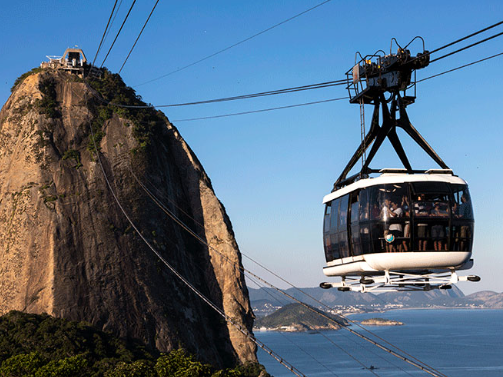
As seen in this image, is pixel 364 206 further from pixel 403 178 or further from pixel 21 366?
pixel 21 366

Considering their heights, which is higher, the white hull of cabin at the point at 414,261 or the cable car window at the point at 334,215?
the cable car window at the point at 334,215

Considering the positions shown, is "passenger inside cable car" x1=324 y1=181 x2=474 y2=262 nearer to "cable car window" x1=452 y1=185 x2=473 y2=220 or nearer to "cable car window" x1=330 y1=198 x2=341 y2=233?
"cable car window" x1=452 y1=185 x2=473 y2=220

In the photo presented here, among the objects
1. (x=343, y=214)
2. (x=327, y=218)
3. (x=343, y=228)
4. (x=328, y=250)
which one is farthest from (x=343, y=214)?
(x=328, y=250)

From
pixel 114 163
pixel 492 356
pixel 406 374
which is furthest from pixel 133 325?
pixel 492 356

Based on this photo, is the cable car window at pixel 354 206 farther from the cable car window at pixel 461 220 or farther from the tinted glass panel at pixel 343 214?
the cable car window at pixel 461 220

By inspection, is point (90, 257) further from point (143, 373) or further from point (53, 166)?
point (143, 373)

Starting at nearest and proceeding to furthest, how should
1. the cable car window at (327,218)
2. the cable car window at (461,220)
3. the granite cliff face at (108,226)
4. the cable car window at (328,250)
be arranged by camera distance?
1. the cable car window at (461,220)
2. the cable car window at (328,250)
3. the cable car window at (327,218)
4. the granite cliff face at (108,226)

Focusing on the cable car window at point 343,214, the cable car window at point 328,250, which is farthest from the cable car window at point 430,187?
the cable car window at point 328,250

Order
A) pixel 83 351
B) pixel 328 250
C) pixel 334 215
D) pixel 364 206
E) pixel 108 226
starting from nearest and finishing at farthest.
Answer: pixel 364 206, pixel 334 215, pixel 328 250, pixel 83 351, pixel 108 226
